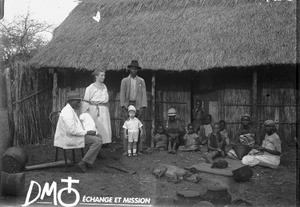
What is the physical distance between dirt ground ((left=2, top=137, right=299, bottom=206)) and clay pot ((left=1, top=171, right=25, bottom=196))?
80 mm

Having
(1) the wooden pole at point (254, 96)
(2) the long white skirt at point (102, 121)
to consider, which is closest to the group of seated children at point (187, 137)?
(1) the wooden pole at point (254, 96)

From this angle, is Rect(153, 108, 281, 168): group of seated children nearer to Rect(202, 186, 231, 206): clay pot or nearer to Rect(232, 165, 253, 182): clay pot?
Rect(232, 165, 253, 182): clay pot

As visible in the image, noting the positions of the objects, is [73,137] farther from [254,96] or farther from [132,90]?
[254,96]

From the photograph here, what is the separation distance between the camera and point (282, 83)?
843cm

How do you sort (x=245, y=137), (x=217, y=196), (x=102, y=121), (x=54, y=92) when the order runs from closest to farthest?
(x=217, y=196) < (x=102, y=121) < (x=245, y=137) < (x=54, y=92)

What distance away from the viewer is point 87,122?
5949 millimetres

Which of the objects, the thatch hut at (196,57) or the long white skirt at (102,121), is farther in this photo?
the thatch hut at (196,57)

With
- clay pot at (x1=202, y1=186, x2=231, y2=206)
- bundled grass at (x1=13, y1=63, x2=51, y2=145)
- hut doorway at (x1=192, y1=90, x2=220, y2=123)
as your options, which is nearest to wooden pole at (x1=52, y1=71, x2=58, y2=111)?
bundled grass at (x1=13, y1=63, x2=51, y2=145)

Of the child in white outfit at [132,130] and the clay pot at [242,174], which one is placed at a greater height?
the child in white outfit at [132,130]

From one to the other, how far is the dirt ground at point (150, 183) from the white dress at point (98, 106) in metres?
0.59

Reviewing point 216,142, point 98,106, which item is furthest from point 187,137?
point 98,106

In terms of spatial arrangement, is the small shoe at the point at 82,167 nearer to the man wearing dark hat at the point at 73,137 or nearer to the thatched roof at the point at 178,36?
the man wearing dark hat at the point at 73,137

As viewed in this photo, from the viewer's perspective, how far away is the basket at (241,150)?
642cm

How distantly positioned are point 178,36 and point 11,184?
5818mm
